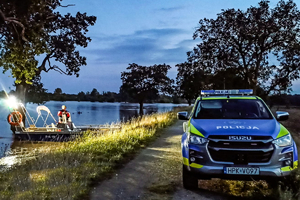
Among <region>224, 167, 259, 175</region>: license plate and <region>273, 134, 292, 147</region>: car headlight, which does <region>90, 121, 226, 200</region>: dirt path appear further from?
<region>273, 134, 292, 147</region>: car headlight

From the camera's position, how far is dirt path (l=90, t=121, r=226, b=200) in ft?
19.1

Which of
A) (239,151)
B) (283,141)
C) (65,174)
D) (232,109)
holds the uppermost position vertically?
(232,109)

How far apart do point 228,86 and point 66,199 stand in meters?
40.7

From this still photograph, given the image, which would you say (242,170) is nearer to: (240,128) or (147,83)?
(240,128)

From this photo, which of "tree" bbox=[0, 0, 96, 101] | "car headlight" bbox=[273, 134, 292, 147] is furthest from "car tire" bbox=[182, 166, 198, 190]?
"tree" bbox=[0, 0, 96, 101]

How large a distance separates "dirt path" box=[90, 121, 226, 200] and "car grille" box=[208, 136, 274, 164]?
92 cm

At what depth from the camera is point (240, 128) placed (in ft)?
18.1

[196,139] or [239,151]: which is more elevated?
[196,139]

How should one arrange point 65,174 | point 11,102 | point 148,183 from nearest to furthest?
point 148,183 < point 65,174 < point 11,102

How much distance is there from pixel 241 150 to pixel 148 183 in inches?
95.1

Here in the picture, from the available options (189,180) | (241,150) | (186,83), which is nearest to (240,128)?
(241,150)

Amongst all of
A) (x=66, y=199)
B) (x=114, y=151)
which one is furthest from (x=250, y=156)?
(x=114, y=151)

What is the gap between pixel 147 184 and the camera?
6.70 metres

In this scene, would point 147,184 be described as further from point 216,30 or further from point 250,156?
point 216,30
